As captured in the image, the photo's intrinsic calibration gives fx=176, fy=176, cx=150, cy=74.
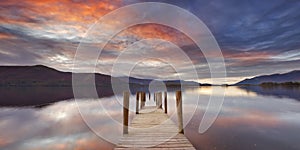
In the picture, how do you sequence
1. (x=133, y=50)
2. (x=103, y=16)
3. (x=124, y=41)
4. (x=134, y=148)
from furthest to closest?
(x=133, y=50) < (x=124, y=41) < (x=103, y=16) < (x=134, y=148)

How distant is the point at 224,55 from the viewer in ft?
123

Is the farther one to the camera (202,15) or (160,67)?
(160,67)

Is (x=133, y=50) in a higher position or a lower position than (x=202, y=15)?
lower

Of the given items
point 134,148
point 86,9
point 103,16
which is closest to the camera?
point 134,148

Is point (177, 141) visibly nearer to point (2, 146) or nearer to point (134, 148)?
point (134, 148)

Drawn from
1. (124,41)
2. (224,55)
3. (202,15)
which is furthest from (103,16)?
(224,55)

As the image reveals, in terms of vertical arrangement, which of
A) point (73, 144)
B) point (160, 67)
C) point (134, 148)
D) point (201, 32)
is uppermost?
point (201, 32)

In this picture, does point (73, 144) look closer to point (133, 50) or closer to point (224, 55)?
point (133, 50)

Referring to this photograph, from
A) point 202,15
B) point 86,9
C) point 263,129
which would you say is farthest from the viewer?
point 202,15

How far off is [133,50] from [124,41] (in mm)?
6820

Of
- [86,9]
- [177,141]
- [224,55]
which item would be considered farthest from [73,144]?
[224,55]

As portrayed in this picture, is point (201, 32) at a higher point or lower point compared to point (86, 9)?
higher

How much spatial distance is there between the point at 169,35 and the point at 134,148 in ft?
67.3

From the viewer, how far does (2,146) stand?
39.3 feet
